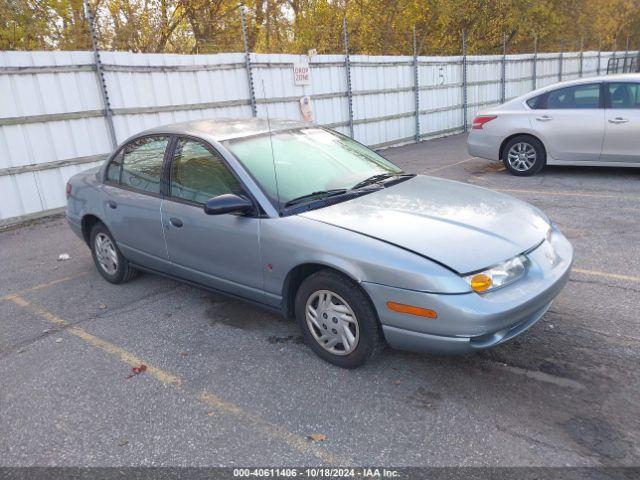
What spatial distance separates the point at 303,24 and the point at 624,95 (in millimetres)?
14628

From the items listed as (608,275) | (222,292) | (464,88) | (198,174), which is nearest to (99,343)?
(222,292)

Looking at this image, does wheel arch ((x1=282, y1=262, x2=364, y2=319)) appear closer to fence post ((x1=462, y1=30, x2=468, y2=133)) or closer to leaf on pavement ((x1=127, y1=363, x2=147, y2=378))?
leaf on pavement ((x1=127, y1=363, x2=147, y2=378))

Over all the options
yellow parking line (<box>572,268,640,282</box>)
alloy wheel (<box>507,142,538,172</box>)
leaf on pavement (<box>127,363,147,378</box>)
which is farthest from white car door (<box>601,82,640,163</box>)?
leaf on pavement (<box>127,363,147,378</box>)

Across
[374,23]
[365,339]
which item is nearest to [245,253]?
[365,339]

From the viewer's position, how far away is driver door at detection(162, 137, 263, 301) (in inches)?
144

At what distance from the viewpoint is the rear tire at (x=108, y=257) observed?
→ 498 cm

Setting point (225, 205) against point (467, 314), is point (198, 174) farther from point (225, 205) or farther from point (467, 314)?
point (467, 314)

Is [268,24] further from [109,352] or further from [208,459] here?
[208,459]

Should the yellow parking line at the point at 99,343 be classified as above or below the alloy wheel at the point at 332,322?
below

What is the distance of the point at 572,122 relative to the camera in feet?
26.6

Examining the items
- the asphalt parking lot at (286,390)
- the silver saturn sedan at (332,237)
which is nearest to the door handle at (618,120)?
the asphalt parking lot at (286,390)

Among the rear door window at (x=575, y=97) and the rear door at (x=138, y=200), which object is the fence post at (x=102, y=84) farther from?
the rear door window at (x=575, y=97)

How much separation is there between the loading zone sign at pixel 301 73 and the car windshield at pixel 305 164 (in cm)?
748

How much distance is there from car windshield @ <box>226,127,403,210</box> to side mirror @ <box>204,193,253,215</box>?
0.20 m
